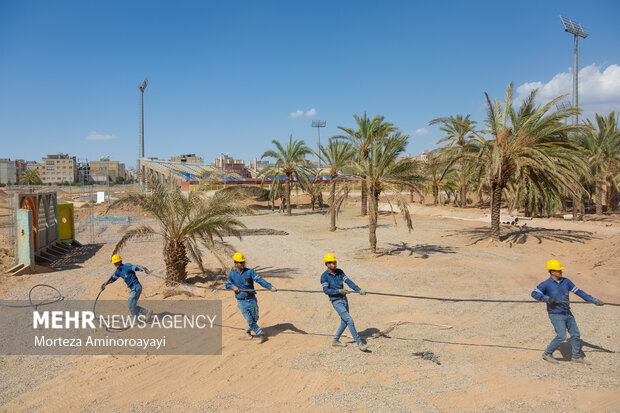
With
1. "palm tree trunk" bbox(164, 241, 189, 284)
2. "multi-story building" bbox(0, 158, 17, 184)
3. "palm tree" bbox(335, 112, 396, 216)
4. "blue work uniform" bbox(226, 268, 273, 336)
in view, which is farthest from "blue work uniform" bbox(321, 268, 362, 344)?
"multi-story building" bbox(0, 158, 17, 184)

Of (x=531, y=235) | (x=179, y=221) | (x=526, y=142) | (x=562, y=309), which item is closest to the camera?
(x=562, y=309)

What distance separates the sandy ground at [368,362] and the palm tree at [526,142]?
470 cm

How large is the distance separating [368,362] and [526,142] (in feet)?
43.9

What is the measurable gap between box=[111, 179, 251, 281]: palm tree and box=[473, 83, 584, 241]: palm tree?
35.0ft

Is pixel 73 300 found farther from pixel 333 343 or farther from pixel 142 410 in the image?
pixel 333 343

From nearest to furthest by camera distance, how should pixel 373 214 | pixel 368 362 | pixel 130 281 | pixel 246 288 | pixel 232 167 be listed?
pixel 368 362 → pixel 246 288 → pixel 130 281 → pixel 373 214 → pixel 232 167

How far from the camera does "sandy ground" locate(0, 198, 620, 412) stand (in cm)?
496

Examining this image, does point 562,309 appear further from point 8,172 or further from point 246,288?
point 8,172

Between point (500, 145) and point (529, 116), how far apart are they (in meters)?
1.59

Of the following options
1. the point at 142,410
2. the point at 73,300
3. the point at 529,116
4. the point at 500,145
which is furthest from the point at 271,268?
the point at 529,116

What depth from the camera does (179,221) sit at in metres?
10.2

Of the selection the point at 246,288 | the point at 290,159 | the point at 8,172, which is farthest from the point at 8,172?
the point at 246,288

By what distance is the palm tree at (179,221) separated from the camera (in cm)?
1005

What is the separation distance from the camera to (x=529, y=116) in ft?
51.1
